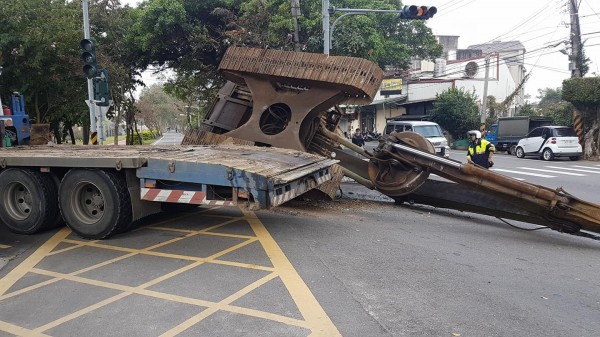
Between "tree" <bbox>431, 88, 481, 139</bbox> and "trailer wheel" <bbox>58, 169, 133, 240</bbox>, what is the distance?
3087 centimetres

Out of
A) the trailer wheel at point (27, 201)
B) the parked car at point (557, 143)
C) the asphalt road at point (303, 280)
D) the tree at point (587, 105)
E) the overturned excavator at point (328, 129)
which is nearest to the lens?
the asphalt road at point (303, 280)

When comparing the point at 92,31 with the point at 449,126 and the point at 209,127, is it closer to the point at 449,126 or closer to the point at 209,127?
the point at 209,127

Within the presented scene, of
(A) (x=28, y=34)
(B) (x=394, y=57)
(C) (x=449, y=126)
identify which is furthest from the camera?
(C) (x=449, y=126)

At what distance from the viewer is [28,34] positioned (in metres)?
17.4

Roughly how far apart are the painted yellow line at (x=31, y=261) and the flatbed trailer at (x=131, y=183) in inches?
9.6

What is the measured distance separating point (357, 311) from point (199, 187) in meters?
2.63

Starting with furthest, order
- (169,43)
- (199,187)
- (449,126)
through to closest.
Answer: (449,126) → (169,43) → (199,187)

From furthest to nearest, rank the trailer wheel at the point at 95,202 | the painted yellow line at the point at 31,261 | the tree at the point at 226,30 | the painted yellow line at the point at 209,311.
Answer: the tree at the point at 226,30, the trailer wheel at the point at 95,202, the painted yellow line at the point at 31,261, the painted yellow line at the point at 209,311

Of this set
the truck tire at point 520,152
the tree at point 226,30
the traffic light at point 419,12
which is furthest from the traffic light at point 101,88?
the truck tire at point 520,152

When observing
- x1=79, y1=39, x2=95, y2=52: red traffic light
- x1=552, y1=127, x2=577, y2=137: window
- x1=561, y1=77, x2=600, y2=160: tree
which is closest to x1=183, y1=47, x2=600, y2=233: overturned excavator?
x1=79, y1=39, x2=95, y2=52: red traffic light

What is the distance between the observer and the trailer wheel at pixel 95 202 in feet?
20.2

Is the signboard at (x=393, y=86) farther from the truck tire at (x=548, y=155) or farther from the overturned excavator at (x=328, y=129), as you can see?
the overturned excavator at (x=328, y=129)

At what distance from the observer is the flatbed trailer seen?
18.2 ft

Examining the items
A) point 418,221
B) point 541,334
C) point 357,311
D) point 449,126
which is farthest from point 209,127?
point 449,126
